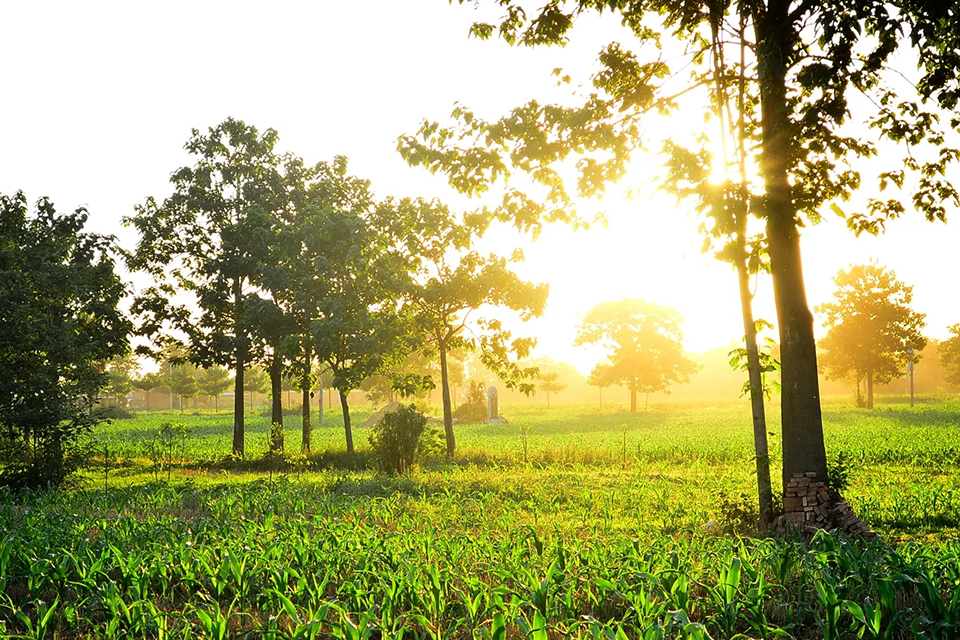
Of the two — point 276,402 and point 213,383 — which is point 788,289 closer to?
point 276,402

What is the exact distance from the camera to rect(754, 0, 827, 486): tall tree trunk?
8438mm

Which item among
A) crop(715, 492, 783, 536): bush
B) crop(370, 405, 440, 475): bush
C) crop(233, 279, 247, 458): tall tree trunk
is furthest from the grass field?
crop(233, 279, 247, 458): tall tree trunk

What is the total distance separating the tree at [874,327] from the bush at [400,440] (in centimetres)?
3893

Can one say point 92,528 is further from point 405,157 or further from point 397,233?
point 397,233

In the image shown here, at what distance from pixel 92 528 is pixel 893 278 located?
5165 cm

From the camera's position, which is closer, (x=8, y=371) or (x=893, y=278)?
(x=8, y=371)

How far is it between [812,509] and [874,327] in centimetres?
4473

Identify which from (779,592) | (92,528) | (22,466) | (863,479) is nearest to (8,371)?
(22,466)

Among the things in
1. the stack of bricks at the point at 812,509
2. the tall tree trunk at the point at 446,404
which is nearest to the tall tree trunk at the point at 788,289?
the stack of bricks at the point at 812,509

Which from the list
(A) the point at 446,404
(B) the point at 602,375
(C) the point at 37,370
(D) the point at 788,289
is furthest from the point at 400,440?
(B) the point at 602,375

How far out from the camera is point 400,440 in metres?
18.4

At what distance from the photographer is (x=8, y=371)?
1492 cm

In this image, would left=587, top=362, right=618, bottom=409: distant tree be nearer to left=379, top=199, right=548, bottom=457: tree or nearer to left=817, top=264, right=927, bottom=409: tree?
left=817, top=264, right=927, bottom=409: tree

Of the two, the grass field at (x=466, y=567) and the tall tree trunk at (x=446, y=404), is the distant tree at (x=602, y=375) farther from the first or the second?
the grass field at (x=466, y=567)
